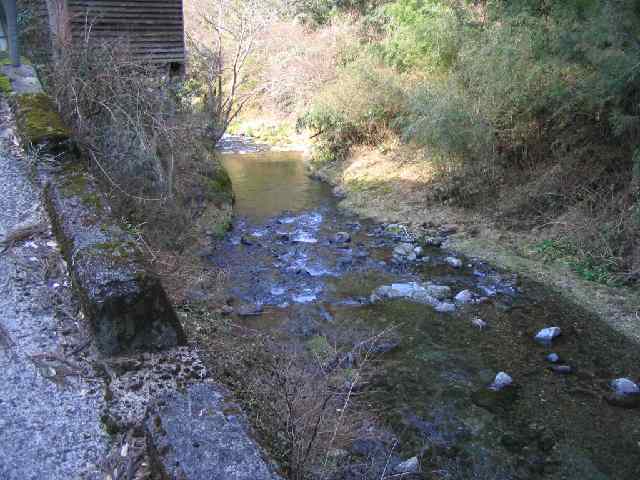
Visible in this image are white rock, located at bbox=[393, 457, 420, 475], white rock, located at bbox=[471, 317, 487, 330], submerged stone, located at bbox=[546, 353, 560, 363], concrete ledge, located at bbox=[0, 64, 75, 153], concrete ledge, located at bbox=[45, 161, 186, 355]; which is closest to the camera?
concrete ledge, located at bbox=[45, 161, 186, 355]

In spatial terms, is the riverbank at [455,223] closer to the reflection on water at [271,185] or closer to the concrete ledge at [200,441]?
the reflection on water at [271,185]

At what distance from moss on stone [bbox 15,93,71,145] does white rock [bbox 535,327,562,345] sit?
521cm

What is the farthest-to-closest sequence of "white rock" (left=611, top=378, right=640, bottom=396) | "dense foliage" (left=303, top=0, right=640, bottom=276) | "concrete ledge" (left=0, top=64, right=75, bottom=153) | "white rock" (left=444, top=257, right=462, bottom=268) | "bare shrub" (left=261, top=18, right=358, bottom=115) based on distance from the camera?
1. "bare shrub" (left=261, top=18, right=358, bottom=115)
2. "white rock" (left=444, top=257, right=462, bottom=268)
3. "dense foliage" (left=303, top=0, right=640, bottom=276)
4. "white rock" (left=611, top=378, right=640, bottom=396)
5. "concrete ledge" (left=0, top=64, right=75, bottom=153)

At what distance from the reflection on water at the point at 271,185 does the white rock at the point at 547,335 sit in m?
6.31

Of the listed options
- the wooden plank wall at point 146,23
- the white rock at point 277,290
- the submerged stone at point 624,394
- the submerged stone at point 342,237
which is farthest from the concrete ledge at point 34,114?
the submerged stone at point 342,237

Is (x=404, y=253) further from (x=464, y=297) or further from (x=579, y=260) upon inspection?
(x=579, y=260)

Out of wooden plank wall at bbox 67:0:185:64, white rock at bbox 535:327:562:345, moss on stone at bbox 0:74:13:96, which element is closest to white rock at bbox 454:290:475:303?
white rock at bbox 535:327:562:345

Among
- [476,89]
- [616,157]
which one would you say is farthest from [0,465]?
[476,89]

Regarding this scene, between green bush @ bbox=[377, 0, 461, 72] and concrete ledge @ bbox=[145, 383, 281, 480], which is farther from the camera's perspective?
Result: green bush @ bbox=[377, 0, 461, 72]

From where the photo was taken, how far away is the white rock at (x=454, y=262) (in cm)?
825

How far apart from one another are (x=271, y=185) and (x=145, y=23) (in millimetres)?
5018

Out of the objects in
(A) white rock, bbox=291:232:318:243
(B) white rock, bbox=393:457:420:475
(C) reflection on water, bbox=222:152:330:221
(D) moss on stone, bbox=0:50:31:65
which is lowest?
(C) reflection on water, bbox=222:152:330:221

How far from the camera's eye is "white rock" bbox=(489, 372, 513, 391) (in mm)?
5090

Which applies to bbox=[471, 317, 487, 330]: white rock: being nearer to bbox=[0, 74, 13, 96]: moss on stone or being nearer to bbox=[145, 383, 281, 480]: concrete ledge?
bbox=[145, 383, 281, 480]: concrete ledge
